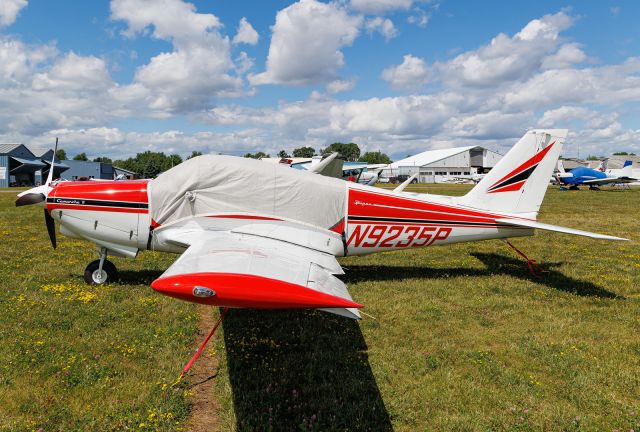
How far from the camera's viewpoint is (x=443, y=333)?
604 centimetres

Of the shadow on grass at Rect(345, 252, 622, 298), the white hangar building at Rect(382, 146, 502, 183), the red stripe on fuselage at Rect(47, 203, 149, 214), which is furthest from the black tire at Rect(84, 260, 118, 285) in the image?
the white hangar building at Rect(382, 146, 502, 183)

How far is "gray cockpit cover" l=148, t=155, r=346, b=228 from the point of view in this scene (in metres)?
6.86

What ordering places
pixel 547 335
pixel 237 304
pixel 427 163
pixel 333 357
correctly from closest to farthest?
pixel 237 304 < pixel 333 357 < pixel 547 335 < pixel 427 163

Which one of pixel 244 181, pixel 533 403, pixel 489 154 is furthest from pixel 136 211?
pixel 489 154

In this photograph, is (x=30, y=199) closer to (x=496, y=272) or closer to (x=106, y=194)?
(x=106, y=194)

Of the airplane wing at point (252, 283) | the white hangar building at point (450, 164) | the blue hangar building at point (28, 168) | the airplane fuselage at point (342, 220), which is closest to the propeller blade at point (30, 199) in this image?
the airplane fuselage at point (342, 220)

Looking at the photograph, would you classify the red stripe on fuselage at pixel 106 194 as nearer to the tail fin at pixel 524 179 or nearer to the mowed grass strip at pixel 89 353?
the mowed grass strip at pixel 89 353

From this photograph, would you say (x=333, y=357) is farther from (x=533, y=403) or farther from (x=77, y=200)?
(x=77, y=200)

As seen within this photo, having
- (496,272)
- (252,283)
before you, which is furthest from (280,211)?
(496,272)

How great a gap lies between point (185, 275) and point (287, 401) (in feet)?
6.11

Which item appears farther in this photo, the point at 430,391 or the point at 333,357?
the point at 333,357

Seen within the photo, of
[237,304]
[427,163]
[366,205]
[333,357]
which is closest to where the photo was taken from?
[237,304]

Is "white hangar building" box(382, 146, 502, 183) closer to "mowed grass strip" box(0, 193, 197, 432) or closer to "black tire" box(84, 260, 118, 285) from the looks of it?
"black tire" box(84, 260, 118, 285)

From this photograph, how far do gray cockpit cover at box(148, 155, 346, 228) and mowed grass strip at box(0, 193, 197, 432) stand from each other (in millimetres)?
1744
